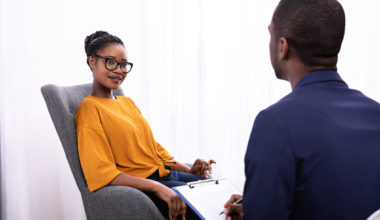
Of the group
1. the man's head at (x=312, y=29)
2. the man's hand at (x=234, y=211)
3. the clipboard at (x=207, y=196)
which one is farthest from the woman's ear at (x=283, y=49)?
the clipboard at (x=207, y=196)

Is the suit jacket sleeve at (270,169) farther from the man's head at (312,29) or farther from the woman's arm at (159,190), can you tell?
the woman's arm at (159,190)

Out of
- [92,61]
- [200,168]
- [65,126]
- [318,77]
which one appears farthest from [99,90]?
[318,77]

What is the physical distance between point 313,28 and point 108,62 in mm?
961

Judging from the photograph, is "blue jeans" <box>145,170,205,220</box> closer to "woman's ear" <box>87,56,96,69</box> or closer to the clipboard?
the clipboard

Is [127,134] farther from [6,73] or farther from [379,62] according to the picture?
[379,62]

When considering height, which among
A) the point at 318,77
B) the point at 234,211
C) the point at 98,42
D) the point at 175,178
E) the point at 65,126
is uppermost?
the point at 98,42

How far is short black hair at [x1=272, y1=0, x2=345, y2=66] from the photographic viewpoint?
75 centimetres

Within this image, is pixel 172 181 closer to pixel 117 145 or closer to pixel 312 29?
pixel 117 145

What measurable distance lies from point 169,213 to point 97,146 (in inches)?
15.1

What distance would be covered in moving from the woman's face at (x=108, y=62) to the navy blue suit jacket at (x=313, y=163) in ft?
3.04

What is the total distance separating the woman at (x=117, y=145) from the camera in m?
1.21

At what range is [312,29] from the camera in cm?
75

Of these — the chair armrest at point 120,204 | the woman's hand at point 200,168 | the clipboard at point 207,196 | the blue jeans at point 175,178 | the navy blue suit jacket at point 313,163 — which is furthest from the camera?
the woman's hand at point 200,168

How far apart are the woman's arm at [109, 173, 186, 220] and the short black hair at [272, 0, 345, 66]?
692mm
